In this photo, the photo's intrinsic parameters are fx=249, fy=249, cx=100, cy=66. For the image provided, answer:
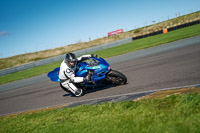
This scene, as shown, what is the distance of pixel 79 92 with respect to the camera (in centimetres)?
846

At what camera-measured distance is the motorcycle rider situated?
319 inches

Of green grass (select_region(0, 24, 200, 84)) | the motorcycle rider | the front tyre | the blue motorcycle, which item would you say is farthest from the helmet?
green grass (select_region(0, 24, 200, 84))

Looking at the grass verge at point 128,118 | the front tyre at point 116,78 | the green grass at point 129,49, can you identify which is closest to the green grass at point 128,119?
the grass verge at point 128,118

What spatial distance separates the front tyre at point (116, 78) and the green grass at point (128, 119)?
2.42 m

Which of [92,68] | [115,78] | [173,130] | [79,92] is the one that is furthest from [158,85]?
[173,130]

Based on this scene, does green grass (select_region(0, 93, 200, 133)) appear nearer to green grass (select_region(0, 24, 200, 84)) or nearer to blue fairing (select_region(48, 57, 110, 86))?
blue fairing (select_region(48, 57, 110, 86))

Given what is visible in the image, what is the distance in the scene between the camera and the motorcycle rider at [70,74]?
8102 millimetres

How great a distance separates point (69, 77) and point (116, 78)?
158 cm

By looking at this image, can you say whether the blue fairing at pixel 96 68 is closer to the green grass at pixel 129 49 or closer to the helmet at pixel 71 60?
the helmet at pixel 71 60

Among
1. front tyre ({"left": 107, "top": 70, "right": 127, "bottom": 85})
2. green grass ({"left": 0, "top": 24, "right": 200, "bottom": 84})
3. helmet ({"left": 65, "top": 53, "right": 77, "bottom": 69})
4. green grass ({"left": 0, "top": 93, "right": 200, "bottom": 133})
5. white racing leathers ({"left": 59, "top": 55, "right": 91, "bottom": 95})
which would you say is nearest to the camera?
green grass ({"left": 0, "top": 93, "right": 200, "bottom": 133})

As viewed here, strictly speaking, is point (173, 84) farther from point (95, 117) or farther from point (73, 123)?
point (73, 123)

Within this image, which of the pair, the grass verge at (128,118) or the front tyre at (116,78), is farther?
the front tyre at (116,78)

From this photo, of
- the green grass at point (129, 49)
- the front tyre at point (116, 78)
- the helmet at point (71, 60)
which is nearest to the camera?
the helmet at point (71, 60)

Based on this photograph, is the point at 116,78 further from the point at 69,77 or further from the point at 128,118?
the point at 128,118
